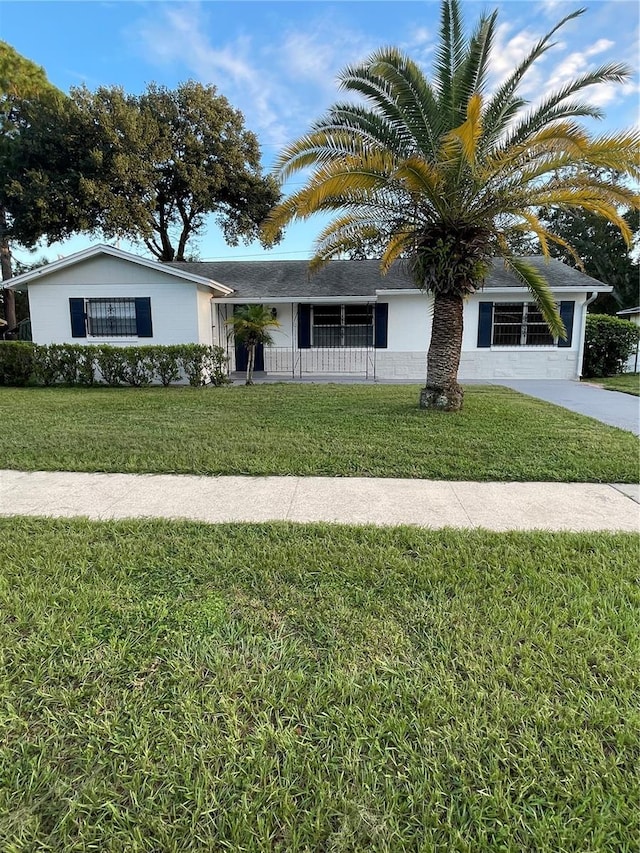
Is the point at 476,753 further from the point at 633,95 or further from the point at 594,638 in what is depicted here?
the point at 633,95

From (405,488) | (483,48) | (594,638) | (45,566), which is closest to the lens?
(594,638)

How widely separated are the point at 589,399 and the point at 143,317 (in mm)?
12594

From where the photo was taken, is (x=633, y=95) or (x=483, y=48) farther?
(x=633, y=95)

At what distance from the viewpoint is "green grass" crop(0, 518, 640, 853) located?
1.55 metres

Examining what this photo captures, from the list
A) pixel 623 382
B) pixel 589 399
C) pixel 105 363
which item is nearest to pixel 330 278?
pixel 105 363

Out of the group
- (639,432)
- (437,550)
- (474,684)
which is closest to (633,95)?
(639,432)

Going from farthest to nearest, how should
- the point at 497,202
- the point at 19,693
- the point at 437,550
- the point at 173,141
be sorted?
1. the point at 173,141
2. the point at 497,202
3. the point at 437,550
4. the point at 19,693

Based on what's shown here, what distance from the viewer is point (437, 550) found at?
342 centimetres

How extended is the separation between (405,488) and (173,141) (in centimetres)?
2320

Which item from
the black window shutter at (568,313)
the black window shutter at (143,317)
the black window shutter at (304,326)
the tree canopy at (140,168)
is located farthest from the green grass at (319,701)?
the tree canopy at (140,168)

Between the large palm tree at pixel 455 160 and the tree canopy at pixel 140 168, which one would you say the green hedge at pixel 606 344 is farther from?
the tree canopy at pixel 140 168

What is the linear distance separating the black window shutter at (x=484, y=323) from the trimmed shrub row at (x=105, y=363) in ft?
28.6

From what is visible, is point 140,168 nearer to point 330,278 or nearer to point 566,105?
point 330,278

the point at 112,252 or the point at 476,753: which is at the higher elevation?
the point at 112,252
